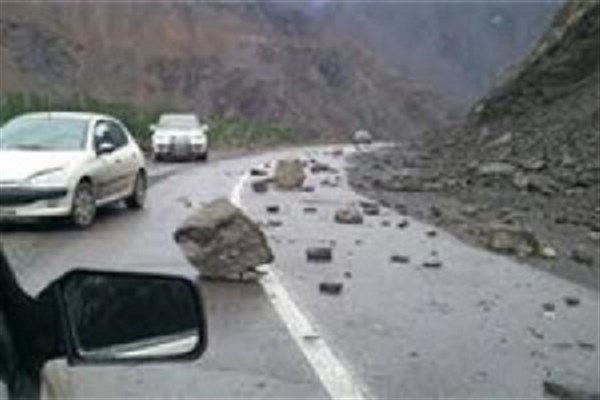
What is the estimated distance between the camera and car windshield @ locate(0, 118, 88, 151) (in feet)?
63.7

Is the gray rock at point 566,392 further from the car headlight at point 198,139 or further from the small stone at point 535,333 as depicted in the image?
the car headlight at point 198,139

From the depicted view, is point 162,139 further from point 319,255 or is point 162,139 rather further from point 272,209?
point 319,255

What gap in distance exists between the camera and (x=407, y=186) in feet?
103

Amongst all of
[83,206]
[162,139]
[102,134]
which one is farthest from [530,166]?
[162,139]

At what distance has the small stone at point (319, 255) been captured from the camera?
1567cm

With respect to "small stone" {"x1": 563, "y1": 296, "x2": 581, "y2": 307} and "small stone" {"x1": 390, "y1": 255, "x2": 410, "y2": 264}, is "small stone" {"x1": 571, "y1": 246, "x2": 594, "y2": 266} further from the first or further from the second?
"small stone" {"x1": 563, "y1": 296, "x2": 581, "y2": 307}

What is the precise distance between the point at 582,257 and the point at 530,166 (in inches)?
574

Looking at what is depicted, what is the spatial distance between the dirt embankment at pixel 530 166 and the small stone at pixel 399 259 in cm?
135

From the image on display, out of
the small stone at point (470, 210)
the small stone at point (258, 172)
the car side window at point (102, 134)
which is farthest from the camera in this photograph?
the small stone at point (258, 172)

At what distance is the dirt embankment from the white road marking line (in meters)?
3.29

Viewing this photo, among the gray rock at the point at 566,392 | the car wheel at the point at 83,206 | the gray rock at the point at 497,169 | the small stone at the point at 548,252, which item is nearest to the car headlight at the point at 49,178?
the car wheel at the point at 83,206

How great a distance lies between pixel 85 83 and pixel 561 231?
78.4 meters

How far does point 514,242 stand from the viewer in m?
17.6

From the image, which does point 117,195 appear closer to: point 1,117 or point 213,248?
point 213,248
